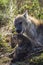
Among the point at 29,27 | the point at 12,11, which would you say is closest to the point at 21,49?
the point at 29,27

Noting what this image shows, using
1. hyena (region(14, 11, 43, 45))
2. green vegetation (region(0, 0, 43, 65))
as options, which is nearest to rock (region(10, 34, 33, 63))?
hyena (region(14, 11, 43, 45))

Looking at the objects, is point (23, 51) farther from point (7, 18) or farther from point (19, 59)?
point (7, 18)

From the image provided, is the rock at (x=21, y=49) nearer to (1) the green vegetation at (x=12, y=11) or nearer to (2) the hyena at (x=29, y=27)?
(2) the hyena at (x=29, y=27)

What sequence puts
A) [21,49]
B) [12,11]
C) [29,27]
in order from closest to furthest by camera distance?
1. [21,49]
2. [29,27]
3. [12,11]

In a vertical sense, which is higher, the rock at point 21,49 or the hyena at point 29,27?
the hyena at point 29,27

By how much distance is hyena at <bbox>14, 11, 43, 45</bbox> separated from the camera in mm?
6864

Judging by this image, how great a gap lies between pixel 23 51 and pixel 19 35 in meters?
0.51

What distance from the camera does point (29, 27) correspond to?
697 centimetres

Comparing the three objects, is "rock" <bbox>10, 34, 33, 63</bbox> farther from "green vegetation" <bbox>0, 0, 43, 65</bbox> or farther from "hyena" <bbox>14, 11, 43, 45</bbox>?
"green vegetation" <bbox>0, 0, 43, 65</bbox>

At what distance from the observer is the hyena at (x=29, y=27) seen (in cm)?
686

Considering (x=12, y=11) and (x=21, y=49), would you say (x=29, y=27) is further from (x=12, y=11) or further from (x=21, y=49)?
(x=12, y=11)

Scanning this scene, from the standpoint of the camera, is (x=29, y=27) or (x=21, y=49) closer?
(x=21, y=49)

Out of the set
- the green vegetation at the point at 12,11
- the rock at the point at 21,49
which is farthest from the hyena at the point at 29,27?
the green vegetation at the point at 12,11

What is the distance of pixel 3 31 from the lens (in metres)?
8.56
